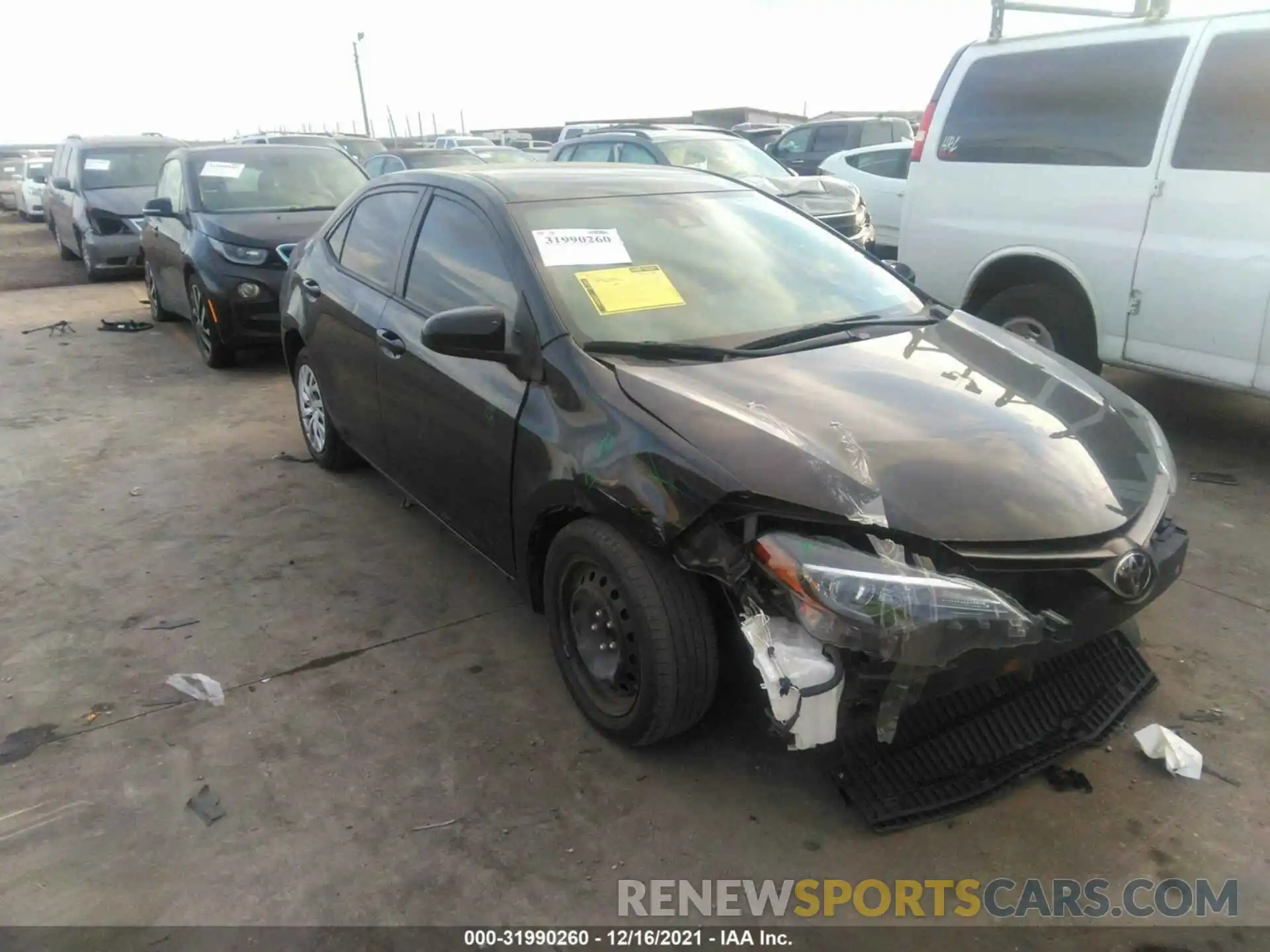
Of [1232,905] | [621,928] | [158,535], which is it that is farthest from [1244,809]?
[158,535]

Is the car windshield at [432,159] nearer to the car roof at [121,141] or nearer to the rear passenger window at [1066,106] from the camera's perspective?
the car roof at [121,141]

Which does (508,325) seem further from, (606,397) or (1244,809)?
(1244,809)

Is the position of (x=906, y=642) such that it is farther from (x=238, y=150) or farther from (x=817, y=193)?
(x=238, y=150)

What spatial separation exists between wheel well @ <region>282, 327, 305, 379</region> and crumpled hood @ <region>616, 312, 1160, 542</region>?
2940mm

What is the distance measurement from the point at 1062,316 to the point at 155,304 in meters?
8.53

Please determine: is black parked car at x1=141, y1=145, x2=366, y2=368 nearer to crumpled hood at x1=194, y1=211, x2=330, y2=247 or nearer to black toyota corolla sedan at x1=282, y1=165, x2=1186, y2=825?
crumpled hood at x1=194, y1=211, x2=330, y2=247

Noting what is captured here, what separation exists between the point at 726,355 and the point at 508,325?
28.4 inches

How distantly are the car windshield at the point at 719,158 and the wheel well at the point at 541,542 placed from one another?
22.8 ft

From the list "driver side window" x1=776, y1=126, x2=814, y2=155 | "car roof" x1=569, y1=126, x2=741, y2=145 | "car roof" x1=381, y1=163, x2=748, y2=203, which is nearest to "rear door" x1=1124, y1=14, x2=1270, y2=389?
"car roof" x1=381, y1=163, x2=748, y2=203

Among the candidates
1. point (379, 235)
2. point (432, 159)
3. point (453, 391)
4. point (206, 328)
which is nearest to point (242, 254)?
point (206, 328)

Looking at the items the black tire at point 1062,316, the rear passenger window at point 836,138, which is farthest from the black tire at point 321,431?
the rear passenger window at point 836,138

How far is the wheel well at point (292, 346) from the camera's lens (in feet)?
16.6

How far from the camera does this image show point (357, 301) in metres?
4.13

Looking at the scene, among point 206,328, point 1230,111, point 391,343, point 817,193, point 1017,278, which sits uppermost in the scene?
point 1230,111
